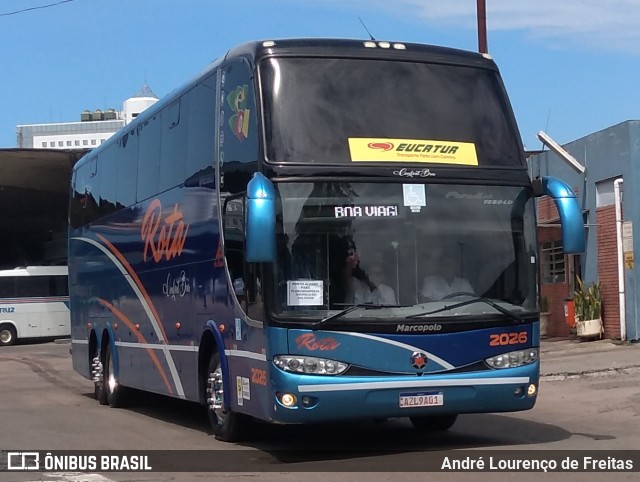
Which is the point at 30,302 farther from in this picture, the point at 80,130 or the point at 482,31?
the point at 80,130

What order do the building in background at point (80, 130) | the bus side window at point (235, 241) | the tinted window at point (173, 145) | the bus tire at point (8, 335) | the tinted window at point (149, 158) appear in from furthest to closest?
the building in background at point (80, 130) < the bus tire at point (8, 335) < the tinted window at point (149, 158) < the tinted window at point (173, 145) < the bus side window at point (235, 241)

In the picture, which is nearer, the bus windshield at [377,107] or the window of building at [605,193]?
the bus windshield at [377,107]

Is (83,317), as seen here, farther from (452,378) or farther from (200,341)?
(452,378)

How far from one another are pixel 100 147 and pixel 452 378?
10590 mm

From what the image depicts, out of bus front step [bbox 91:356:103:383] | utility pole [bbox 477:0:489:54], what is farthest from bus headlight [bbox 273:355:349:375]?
utility pole [bbox 477:0:489:54]

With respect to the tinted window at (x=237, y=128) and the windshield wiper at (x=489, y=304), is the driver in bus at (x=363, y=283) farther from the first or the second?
the tinted window at (x=237, y=128)

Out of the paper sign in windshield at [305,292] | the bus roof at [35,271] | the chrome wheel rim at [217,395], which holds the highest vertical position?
the bus roof at [35,271]

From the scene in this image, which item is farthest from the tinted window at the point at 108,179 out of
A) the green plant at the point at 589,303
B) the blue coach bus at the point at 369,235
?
the green plant at the point at 589,303

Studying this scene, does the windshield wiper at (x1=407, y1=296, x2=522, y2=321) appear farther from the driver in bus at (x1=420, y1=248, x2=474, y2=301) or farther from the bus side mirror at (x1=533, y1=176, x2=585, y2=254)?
the bus side mirror at (x1=533, y1=176, x2=585, y2=254)

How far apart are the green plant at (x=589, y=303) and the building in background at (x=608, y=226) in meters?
0.15

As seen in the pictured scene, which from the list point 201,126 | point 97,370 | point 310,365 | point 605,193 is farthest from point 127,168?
point 605,193

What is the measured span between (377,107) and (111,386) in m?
9.19

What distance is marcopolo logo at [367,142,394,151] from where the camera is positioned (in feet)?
34.2

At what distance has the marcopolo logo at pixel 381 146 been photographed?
10.4m
